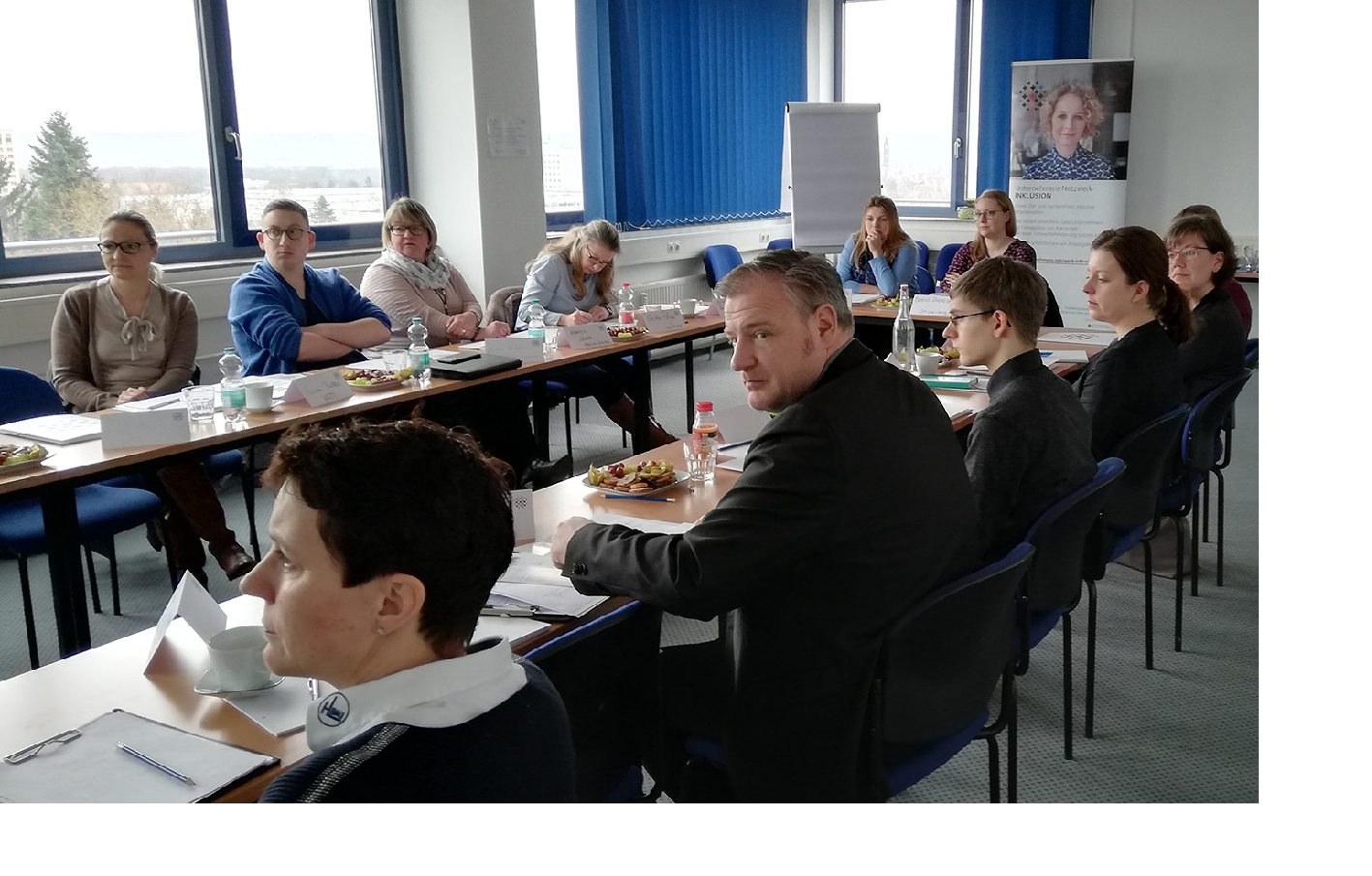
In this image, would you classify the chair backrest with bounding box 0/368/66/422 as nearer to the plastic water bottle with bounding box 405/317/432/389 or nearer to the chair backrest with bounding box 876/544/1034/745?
the plastic water bottle with bounding box 405/317/432/389

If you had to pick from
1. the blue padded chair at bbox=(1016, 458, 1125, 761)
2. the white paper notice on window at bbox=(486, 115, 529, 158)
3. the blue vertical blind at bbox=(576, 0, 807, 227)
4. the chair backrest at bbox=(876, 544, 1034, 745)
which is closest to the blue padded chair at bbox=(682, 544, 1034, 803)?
the chair backrest at bbox=(876, 544, 1034, 745)

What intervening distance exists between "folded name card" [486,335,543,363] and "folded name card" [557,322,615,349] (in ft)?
0.82

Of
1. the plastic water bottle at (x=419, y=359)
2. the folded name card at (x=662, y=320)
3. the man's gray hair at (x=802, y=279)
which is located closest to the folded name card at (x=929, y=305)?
Answer: the folded name card at (x=662, y=320)

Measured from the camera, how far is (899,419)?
1.73 meters

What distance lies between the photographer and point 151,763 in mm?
1352

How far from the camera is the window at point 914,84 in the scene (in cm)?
875

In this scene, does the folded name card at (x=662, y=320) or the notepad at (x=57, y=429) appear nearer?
the notepad at (x=57, y=429)

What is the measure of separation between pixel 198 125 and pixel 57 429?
290 centimetres

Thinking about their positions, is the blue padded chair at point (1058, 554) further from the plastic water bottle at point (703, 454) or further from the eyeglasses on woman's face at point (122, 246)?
the eyeglasses on woman's face at point (122, 246)

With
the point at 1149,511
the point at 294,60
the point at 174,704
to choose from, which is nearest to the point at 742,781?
the point at 174,704

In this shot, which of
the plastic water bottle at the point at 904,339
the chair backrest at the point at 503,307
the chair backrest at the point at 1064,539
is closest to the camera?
the chair backrest at the point at 1064,539

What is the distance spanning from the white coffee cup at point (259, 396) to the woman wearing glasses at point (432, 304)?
1.25m

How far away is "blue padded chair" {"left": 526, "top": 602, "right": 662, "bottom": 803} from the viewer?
5.08 feet

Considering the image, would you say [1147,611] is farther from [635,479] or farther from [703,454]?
[635,479]
